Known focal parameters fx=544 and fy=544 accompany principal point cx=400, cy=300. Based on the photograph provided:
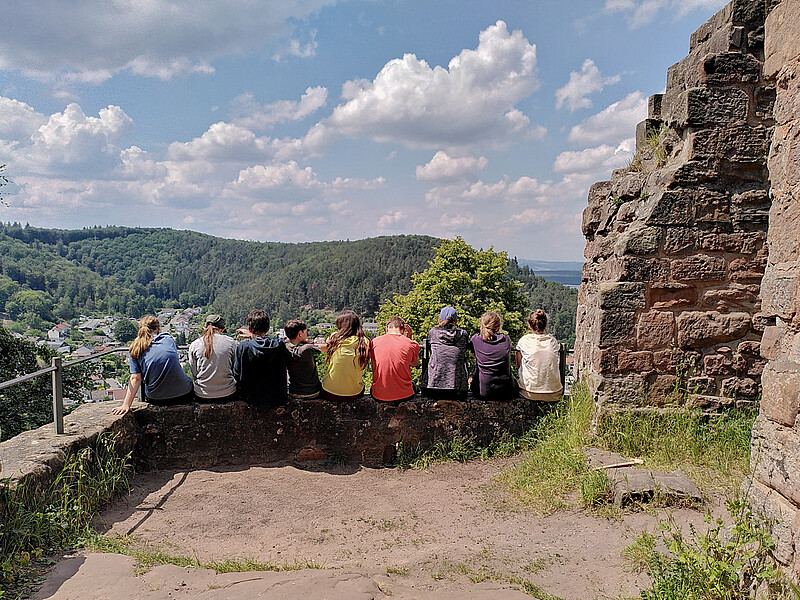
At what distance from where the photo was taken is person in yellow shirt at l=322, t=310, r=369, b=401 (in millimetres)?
5645

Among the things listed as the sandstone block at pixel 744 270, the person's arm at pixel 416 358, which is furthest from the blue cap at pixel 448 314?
the sandstone block at pixel 744 270

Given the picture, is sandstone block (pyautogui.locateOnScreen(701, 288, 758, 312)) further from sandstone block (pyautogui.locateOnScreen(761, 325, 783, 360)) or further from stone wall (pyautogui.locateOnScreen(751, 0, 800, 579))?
stone wall (pyautogui.locateOnScreen(751, 0, 800, 579))

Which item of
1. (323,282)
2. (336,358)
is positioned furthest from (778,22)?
(323,282)

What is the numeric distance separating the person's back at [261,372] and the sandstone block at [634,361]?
130 inches

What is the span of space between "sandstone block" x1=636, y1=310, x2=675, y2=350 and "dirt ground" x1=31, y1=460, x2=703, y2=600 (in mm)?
1666

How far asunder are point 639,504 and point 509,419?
188cm

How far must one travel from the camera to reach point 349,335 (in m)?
5.77

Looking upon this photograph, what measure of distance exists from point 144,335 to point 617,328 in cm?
464

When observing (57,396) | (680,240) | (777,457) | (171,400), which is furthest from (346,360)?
(777,457)

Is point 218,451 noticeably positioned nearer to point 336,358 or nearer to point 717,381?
point 336,358

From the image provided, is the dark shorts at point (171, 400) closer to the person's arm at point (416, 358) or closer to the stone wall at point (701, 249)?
the person's arm at point (416, 358)

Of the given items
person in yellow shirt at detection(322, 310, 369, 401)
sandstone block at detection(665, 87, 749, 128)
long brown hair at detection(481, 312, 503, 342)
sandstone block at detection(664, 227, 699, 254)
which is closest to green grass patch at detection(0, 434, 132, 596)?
person in yellow shirt at detection(322, 310, 369, 401)

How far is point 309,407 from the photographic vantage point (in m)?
5.65

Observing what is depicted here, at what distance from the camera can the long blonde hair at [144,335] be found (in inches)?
214
